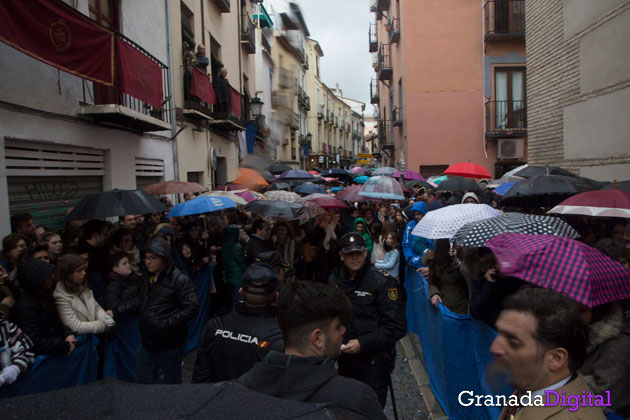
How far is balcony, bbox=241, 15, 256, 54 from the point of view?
1953 cm

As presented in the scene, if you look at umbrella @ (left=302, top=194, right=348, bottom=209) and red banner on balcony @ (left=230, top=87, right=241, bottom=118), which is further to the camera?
red banner on balcony @ (left=230, top=87, right=241, bottom=118)

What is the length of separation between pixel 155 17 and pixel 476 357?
1112 cm

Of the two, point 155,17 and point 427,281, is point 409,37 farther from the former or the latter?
point 427,281

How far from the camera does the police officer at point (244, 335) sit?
2.67 metres

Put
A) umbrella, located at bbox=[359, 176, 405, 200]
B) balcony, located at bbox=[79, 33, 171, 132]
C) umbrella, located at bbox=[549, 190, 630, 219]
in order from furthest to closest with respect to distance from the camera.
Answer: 1. umbrella, located at bbox=[359, 176, 405, 200]
2. balcony, located at bbox=[79, 33, 171, 132]
3. umbrella, located at bbox=[549, 190, 630, 219]

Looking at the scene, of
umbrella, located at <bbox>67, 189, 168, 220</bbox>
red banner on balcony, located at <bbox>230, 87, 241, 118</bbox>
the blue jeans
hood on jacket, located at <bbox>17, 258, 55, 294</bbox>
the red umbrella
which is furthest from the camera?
red banner on balcony, located at <bbox>230, 87, 241, 118</bbox>

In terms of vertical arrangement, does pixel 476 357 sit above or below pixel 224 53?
below

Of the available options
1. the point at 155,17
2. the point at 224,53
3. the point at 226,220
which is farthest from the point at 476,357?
the point at 224,53

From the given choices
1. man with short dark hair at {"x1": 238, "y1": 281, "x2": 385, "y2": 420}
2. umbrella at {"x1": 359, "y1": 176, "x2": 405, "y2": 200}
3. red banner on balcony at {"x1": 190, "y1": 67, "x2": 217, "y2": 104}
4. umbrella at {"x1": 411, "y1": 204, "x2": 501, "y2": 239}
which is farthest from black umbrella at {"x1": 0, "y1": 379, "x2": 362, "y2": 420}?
red banner on balcony at {"x1": 190, "y1": 67, "x2": 217, "y2": 104}

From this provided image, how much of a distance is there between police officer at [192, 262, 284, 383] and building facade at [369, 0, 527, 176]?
1906 cm

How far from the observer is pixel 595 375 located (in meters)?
2.42

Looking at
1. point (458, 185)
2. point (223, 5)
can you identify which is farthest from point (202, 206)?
point (223, 5)

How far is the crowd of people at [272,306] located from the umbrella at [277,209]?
26 centimetres

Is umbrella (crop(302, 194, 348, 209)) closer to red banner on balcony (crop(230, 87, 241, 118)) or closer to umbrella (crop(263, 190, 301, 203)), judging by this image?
umbrella (crop(263, 190, 301, 203))
